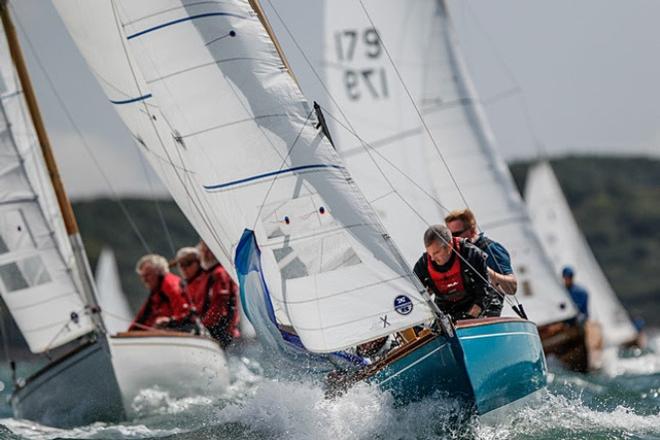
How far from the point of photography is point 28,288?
995 centimetres

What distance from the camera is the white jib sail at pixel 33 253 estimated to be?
9922 mm

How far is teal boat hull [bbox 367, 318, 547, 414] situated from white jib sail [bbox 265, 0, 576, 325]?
5.01 metres

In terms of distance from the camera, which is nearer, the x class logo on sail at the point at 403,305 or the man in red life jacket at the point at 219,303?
the x class logo on sail at the point at 403,305

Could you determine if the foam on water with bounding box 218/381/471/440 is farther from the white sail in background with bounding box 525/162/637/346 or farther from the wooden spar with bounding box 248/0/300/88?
the white sail in background with bounding box 525/162/637/346

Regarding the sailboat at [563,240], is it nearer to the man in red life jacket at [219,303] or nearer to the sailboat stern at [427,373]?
the man in red life jacket at [219,303]

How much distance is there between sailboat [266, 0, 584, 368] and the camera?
12141 mm

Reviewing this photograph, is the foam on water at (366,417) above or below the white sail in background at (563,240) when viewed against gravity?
above

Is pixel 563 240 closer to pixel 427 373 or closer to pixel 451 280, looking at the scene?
pixel 451 280

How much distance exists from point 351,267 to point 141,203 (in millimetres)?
74763

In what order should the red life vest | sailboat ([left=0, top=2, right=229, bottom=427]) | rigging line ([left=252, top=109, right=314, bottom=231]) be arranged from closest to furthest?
rigging line ([left=252, top=109, right=314, bottom=231]) < the red life vest < sailboat ([left=0, top=2, right=229, bottom=427])

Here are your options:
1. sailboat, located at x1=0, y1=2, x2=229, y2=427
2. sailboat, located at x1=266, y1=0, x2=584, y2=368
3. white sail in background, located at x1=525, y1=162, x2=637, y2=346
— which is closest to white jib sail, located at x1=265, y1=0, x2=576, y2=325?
sailboat, located at x1=266, y1=0, x2=584, y2=368

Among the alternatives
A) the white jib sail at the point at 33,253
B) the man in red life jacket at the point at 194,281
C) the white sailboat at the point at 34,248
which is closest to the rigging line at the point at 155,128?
the white sailboat at the point at 34,248

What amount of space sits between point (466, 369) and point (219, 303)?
4412 millimetres

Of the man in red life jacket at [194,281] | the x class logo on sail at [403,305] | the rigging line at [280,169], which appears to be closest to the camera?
the x class logo on sail at [403,305]
